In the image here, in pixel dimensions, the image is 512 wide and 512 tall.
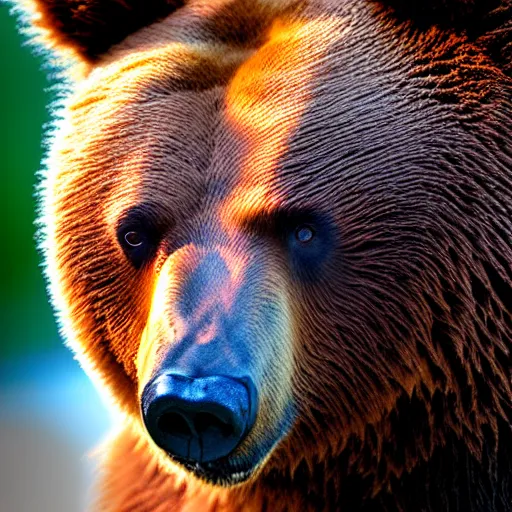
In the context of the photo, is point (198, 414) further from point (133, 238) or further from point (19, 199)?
point (19, 199)

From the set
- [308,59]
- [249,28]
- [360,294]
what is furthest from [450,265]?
[249,28]

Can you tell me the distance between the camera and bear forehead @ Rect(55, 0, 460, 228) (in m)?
2.46

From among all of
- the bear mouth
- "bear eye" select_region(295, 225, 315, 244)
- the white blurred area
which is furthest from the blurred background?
"bear eye" select_region(295, 225, 315, 244)

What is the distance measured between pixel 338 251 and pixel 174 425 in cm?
52

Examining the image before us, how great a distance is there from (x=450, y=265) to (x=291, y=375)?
0.41 meters

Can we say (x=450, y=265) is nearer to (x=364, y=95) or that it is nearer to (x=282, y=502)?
(x=364, y=95)

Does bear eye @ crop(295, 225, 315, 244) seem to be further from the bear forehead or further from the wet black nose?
the wet black nose

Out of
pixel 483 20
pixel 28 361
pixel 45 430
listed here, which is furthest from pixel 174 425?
pixel 28 361

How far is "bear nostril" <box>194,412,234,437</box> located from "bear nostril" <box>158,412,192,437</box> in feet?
0.08

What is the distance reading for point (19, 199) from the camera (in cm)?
716

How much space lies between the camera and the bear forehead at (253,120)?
2.46 m

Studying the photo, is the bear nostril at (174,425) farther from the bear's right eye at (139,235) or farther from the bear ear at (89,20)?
the bear ear at (89,20)

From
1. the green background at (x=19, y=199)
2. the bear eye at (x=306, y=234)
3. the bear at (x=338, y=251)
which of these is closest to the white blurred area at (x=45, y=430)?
the green background at (x=19, y=199)

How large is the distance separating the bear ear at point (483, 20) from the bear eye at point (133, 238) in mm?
820
